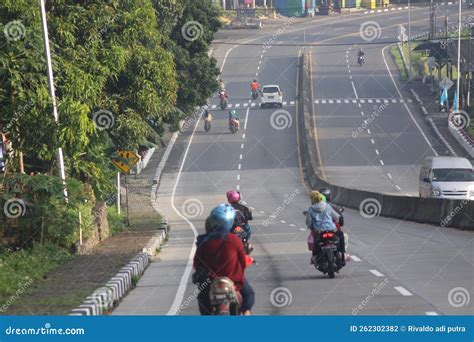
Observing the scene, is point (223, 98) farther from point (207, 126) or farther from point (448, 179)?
point (448, 179)

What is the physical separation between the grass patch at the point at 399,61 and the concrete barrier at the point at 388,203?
2634 centimetres

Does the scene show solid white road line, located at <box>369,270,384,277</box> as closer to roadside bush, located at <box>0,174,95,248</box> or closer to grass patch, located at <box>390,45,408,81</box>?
roadside bush, located at <box>0,174,95,248</box>

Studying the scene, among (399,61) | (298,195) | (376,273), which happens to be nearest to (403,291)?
(376,273)

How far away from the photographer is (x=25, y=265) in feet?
81.8

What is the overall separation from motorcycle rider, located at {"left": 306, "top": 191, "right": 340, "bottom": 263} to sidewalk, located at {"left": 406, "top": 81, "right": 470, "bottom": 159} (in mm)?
46128

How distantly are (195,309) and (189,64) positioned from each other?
5148 cm

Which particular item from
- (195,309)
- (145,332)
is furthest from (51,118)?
(145,332)

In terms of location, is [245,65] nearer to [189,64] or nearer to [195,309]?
[189,64]

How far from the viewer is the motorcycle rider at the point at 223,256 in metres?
12.4

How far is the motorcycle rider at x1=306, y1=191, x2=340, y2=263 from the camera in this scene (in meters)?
21.9

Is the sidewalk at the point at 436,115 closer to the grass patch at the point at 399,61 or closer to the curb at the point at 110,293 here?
the grass patch at the point at 399,61

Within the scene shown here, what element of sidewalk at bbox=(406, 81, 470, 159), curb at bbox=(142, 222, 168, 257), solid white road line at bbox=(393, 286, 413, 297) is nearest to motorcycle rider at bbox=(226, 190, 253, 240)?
solid white road line at bbox=(393, 286, 413, 297)

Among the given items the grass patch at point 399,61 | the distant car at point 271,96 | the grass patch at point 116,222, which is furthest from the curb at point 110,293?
the grass patch at point 399,61

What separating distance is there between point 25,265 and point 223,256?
43.4 feet
